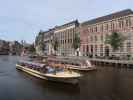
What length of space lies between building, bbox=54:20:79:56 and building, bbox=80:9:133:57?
932 cm

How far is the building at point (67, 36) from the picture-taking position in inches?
4513

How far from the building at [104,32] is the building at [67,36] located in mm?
9316

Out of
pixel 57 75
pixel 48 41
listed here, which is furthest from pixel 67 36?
pixel 57 75

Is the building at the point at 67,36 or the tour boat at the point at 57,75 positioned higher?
the building at the point at 67,36

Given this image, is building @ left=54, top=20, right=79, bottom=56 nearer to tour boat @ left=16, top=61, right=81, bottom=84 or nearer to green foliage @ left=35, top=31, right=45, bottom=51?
green foliage @ left=35, top=31, right=45, bottom=51

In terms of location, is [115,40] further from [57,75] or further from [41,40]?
[41,40]

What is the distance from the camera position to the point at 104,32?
87.5 meters

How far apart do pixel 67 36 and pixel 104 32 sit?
122 ft

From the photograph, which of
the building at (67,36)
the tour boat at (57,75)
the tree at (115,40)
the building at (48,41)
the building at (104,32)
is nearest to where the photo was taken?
the tour boat at (57,75)

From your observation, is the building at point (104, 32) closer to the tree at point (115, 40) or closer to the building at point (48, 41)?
the tree at point (115, 40)

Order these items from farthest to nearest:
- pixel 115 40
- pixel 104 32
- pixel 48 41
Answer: pixel 48 41 → pixel 104 32 → pixel 115 40

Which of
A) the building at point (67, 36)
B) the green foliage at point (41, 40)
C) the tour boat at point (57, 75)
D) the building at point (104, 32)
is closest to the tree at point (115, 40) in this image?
the building at point (104, 32)

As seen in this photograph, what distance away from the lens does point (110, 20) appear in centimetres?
8375

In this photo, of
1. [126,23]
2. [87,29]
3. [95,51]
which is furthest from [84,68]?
[87,29]
